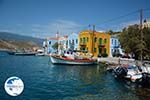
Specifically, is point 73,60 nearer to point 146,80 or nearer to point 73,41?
point 73,41

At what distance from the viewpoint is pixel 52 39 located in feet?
424

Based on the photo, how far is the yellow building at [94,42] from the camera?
7769cm

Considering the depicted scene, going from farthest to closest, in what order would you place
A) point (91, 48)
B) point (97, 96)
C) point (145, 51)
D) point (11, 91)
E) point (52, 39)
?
point (52, 39) < point (91, 48) < point (145, 51) < point (97, 96) < point (11, 91)

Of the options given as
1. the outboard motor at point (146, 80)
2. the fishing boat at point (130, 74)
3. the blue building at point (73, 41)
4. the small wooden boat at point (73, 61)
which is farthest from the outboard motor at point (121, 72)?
the blue building at point (73, 41)

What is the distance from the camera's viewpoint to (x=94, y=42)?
256ft

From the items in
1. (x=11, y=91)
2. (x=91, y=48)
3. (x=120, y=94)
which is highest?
(x=91, y=48)

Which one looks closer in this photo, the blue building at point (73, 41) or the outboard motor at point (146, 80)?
the outboard motor at point (146, 80)

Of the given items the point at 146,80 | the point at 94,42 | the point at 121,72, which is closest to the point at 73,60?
the point at 94,42

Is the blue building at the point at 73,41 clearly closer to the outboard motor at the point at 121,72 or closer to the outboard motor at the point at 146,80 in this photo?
the outboard motor at the point at 121,72

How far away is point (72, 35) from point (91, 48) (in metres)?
14.4

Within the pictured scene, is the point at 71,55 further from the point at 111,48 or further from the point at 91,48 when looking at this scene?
the point at 111,48

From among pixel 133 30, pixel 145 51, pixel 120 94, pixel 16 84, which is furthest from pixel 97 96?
pixel 133 30

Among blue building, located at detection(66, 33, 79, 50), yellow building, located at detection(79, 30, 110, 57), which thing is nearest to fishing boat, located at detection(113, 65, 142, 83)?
yellow building, located at detection(79, 30, 110, 57)

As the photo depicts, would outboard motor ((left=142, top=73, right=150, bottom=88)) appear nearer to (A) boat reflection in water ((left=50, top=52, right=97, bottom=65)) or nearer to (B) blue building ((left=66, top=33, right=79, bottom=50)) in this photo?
(A) boat reflection in water ((left=50, top=52, right=97, bottom=65))
